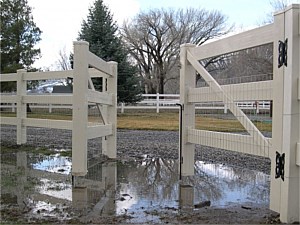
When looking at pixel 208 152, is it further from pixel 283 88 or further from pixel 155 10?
pixel 155 10

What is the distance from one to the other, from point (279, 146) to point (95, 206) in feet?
5.96

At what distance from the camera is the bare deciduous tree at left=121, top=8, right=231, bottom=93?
112 feet

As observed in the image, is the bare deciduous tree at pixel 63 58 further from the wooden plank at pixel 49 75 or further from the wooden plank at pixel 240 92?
the wooden plank at pixel 240 92

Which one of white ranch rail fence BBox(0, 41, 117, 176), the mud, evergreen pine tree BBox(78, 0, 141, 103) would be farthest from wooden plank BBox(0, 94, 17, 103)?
evergreen pine tree BBox(78, 0, 141, 103)

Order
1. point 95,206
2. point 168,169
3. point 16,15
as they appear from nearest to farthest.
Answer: point 95,206
point 168,169
point 16,15

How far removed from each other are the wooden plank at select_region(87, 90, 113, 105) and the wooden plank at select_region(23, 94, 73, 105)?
63cm

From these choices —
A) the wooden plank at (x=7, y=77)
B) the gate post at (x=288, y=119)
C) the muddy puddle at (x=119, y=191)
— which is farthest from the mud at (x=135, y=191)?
the wooden plank at (x=7, y=77)

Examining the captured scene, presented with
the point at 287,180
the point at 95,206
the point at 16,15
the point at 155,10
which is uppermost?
the point at 155,10

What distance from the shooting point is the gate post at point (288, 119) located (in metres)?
2.99

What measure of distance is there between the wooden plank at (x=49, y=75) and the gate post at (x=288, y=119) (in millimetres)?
5155

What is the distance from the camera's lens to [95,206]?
147 inches

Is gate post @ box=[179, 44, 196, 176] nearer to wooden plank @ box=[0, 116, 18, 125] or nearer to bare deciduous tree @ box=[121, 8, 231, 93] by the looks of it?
wooden plank @ box=[0, 116, 18, 125]

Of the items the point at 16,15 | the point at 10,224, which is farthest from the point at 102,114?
the point at 16,15

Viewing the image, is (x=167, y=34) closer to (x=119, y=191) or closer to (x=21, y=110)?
(x=21, y=110)
